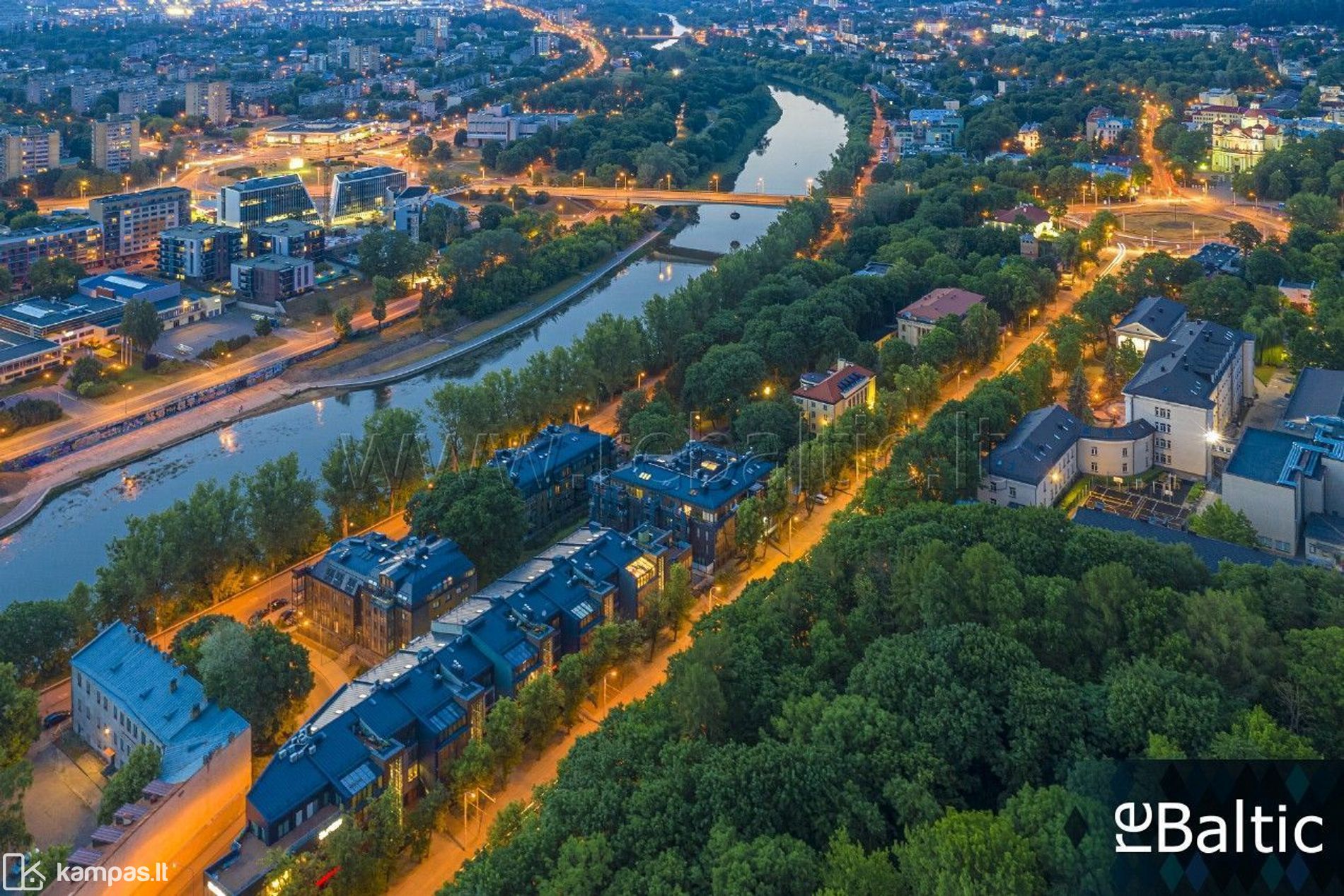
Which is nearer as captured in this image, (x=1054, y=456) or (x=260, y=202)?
(x=1054, y=456)

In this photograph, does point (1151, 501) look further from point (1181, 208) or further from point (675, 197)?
point (675, 197)

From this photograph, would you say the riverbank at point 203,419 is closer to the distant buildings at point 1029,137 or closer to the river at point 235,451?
the river at point 235,451

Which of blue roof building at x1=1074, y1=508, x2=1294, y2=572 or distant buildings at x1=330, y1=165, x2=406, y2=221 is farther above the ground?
distant buildings at x1=330, y1=165, x2=406, y2=221

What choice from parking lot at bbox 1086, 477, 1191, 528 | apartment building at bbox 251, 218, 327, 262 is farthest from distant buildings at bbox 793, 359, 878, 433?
apartment building at bbox 251, 218, 327, 262

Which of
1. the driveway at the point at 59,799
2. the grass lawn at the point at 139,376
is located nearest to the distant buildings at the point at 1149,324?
the driveway at the point at 59,799

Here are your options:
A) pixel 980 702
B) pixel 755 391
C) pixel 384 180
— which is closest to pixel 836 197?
pixel 384 180

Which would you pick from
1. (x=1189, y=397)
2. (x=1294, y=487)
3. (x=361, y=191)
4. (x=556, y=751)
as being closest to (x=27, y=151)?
(x=361, y=191)

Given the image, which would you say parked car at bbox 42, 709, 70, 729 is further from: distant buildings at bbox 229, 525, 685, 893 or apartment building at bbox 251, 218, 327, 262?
apartment building at bbox 251, 218, 327, 262
